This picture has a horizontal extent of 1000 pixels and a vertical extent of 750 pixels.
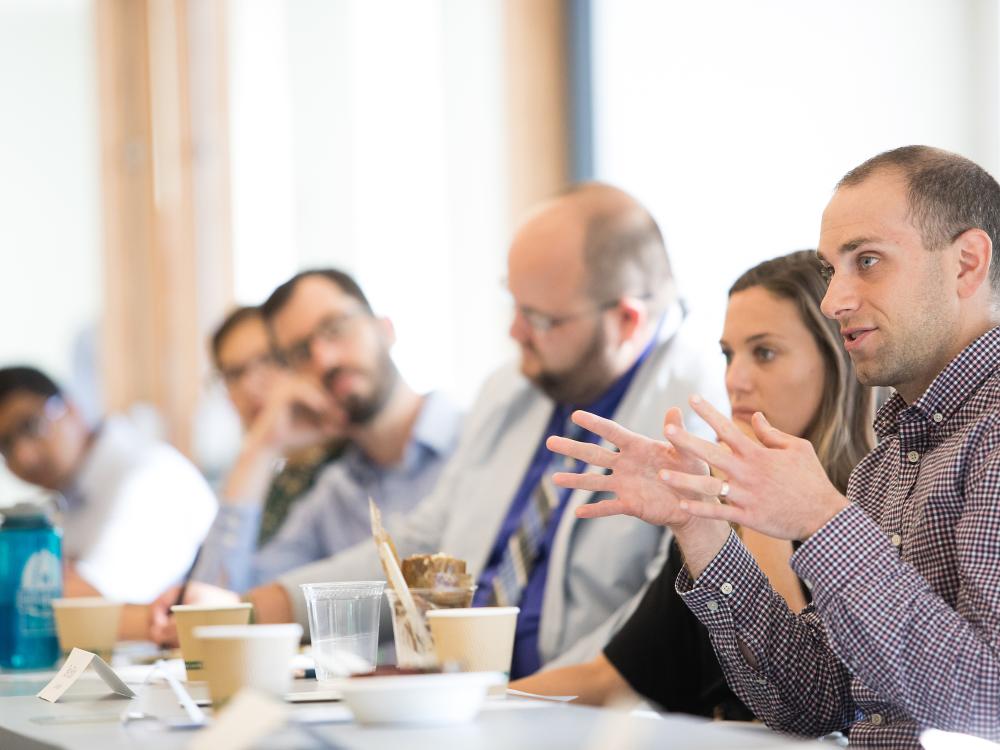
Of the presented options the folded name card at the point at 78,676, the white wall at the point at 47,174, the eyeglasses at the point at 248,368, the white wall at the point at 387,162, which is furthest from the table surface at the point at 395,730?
the white wall at the point at 47,174

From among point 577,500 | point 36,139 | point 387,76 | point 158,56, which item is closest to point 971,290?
point 577,500

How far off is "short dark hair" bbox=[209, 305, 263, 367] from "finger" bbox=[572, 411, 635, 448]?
2454mm

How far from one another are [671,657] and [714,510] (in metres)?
0.69

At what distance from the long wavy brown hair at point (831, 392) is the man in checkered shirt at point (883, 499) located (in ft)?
0.79

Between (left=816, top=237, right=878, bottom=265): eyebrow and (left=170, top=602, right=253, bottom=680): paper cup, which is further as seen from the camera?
(left=170, top=602, right=253, bottom=680): paper cup

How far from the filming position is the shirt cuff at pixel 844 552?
4.53ft

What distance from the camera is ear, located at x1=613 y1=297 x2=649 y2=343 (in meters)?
2.71

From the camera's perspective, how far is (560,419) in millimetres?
2805

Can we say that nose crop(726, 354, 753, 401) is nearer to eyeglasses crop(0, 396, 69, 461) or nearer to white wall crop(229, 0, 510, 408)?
white wall crop(229, 0, 510, 408)

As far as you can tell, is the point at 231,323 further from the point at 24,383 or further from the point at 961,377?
the point at 961,377

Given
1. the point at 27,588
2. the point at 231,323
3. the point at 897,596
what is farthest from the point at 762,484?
the point at 231,323

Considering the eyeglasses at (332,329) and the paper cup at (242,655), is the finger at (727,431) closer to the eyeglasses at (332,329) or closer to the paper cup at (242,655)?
the paper cup at (242,655)

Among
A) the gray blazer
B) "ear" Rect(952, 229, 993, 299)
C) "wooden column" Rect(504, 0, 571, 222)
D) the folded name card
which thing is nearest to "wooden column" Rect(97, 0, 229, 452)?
"wooden column" Rect(504, 0, 571, 222)

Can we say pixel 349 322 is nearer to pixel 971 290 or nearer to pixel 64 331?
pixel 971 290
